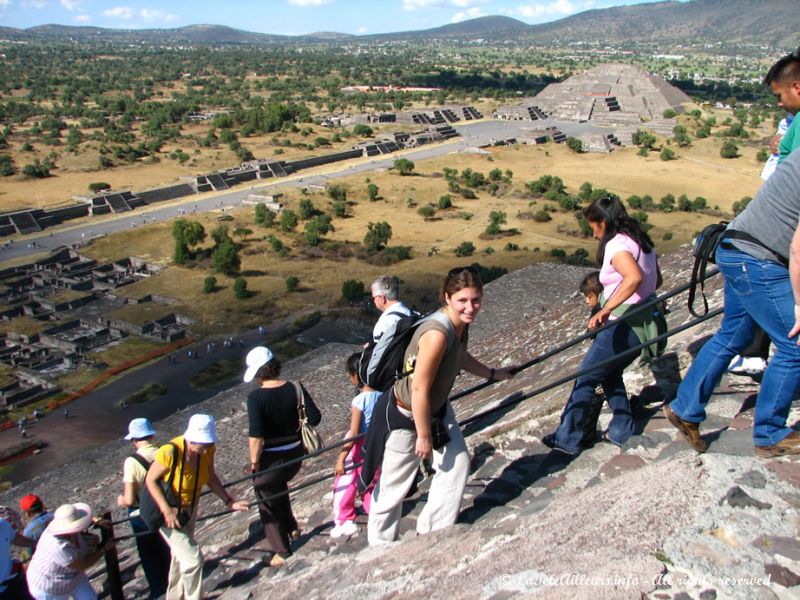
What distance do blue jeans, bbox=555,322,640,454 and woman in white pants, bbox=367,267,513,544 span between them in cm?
53

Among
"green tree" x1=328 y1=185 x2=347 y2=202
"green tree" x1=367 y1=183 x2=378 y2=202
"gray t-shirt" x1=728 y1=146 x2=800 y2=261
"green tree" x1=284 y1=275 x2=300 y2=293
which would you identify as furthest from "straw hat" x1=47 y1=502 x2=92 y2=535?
"green tree" x1=367 y1=183 x2=378 y2=202

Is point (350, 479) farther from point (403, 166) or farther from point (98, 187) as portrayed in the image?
point (98, 187)

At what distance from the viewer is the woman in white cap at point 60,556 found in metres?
3.72

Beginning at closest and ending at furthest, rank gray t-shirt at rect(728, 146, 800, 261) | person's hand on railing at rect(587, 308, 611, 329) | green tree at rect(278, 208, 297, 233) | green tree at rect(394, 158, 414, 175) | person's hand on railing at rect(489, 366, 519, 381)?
gray t-shirt at rect(728, 146, 800, 261) → person's hand on railing at rect(489, 366, 519, 381) → person's hand on railing at rect(587, 308, 611, 329) → green tree at rect(278, 208, 297, 233) → green tree at rect(394, 158, 414, 175)

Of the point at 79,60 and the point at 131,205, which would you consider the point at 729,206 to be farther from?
the point at 79,60

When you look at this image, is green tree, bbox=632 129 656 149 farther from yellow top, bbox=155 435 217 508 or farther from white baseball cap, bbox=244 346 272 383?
yellow top, bbox=155 435 217 508

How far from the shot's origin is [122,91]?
7900 centimetres

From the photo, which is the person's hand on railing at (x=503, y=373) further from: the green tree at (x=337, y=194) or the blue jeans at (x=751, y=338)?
the green tree at (x=337, y=194)

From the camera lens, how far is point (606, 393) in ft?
13.1

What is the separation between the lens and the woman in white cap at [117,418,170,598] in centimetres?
419

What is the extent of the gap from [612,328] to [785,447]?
106 centimetres

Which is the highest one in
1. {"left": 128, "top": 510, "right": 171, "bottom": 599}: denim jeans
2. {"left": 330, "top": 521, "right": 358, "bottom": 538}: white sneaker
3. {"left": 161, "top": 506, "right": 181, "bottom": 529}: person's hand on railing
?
{"left": 161, "top": 506, "right": 181, "bottom": 529}: person's hand on railing

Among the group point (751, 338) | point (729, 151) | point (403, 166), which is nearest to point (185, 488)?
point (751, 338)

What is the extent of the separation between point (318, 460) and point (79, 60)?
13699 cm
